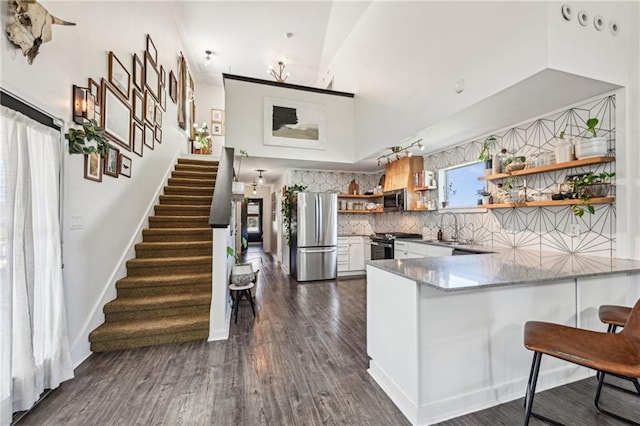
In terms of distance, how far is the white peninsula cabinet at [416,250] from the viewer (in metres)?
3.81

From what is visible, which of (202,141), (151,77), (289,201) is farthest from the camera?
(202,141)

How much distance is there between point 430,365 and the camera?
5.45 feet

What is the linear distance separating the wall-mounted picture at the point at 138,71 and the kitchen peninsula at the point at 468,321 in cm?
405

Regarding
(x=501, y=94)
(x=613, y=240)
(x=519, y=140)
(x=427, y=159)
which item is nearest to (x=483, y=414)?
(x=613, y=240)

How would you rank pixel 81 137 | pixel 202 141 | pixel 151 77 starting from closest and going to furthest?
pixel 81 137
pixel 151 77
pixel 202 141

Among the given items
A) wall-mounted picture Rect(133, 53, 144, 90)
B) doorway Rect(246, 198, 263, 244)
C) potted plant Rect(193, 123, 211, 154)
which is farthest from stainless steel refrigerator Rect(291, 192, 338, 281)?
doorway Rect(246, 198, 263, 244)

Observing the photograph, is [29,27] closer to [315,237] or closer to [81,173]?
[81,173]

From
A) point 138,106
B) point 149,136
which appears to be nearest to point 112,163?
point 138,106

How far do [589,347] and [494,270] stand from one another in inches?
25.6

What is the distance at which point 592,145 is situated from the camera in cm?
240

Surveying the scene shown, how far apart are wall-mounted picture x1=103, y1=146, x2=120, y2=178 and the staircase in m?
0.99

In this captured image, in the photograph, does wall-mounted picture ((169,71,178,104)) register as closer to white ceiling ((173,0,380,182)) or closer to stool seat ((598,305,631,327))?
white ceiling ((173,0,380,182))

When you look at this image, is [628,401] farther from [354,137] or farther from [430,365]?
[354,137]

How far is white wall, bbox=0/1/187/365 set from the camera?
1.96m
